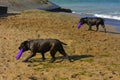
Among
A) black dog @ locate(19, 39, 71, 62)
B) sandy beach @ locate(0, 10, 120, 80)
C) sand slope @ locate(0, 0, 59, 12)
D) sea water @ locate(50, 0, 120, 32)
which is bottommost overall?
sea water @ locate(50, 0, 120, 32)

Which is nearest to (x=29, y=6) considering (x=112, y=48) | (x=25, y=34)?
(x=25, y=34)

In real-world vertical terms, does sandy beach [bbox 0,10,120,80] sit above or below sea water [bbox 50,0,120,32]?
above

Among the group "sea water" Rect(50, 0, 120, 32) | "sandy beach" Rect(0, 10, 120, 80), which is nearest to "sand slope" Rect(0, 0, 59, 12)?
"sea water" Rect(50, 0, 120, 32)

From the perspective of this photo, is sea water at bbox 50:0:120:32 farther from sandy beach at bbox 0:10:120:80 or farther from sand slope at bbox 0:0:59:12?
sandy beach at bbox 0:10:120:80

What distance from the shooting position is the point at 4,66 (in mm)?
12781

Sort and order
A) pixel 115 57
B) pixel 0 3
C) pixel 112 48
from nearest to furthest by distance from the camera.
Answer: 1. pixel 115 57
2. pixel 112 48
3. pixel 0 3

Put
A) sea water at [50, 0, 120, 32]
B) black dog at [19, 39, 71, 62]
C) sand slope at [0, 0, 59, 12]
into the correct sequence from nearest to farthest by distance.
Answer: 1. black dog at [19, 39, 71, 62]
2. sea water at [50, 0, 120, 32]
3. sand slope at [0, 0, 59, 12]

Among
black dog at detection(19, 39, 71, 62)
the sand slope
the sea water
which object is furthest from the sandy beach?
the sand slope

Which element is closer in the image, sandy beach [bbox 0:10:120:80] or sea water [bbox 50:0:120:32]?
sandy beach [bbox 0:10:120:80]

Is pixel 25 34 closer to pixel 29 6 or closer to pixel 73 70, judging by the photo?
pixel 73 70

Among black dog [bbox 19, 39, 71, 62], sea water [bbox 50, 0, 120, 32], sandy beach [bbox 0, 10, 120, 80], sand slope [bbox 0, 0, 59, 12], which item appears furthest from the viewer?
sand slope [bbox 0, 0, 59, 12]

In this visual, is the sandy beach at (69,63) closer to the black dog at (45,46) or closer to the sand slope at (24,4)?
the black dog at (45,46)

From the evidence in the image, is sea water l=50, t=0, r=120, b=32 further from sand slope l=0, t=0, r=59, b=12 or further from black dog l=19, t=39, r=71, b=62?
black dog l=19, t=39, r=71, b=62

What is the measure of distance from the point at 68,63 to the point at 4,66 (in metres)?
2.23
